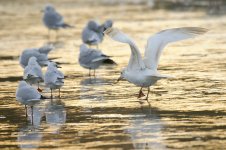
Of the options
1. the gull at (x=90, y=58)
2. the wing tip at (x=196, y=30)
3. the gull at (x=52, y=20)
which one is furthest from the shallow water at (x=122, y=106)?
the gull at (x=52, y=20)

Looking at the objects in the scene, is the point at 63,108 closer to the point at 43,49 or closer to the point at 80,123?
the point at 80,123

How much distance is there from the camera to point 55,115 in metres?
12.4

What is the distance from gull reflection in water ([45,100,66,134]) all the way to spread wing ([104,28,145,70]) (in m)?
1.53

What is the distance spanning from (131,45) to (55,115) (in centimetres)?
180

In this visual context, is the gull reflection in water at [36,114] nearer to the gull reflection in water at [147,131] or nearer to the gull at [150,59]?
the gull reflection in water at [147,131]

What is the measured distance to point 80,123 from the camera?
37.7 ft

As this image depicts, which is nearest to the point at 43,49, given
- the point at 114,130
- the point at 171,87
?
the point at 171,87

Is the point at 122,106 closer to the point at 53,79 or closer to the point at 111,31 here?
the point at 111,31

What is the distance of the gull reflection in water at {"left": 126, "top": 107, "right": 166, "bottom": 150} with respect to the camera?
9766 mm

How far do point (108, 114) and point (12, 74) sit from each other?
19.2ft

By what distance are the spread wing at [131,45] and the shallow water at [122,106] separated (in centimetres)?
66

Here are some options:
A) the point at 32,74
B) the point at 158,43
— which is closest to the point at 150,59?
the point at 158,43

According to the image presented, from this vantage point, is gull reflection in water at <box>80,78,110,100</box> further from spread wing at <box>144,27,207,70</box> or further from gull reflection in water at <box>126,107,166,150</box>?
gull reflection in water at <box>126,107,166,150</box>

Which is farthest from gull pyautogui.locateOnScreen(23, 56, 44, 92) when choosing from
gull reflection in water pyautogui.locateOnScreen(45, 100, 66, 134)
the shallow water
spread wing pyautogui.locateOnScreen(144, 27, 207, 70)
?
spread wing pyautogui.locateOnScreen(144, 27, 207, 70)
